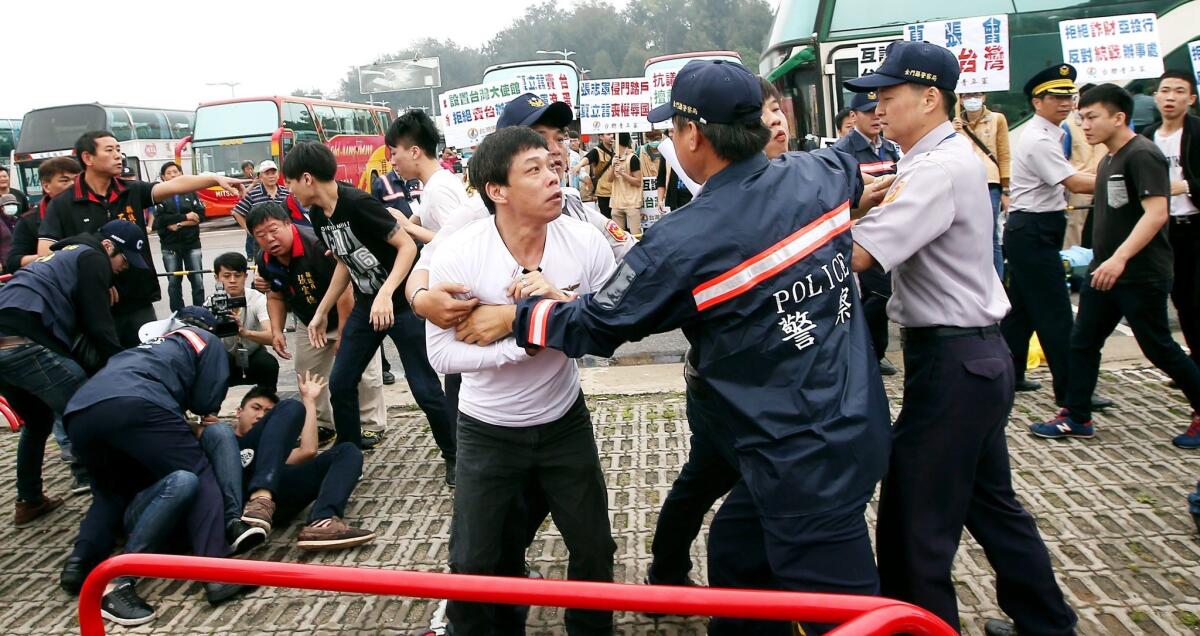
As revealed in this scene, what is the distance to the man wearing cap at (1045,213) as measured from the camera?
4742 millimetres

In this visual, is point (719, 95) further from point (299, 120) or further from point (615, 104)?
point (299, 120)

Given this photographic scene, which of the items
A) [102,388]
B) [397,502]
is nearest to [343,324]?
[397,502]

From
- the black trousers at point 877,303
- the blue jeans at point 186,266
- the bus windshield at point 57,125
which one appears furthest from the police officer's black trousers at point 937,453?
the bus windshield at point 57,125

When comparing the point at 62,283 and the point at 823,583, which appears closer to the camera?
the point at 823,583

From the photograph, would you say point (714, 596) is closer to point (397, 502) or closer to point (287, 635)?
point (287, 635)

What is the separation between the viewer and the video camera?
5.07 meters

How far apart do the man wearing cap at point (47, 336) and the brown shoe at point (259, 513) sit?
122 cm

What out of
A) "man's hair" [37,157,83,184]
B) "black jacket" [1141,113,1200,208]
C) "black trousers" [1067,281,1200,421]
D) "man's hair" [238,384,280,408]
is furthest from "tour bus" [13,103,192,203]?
"black jacket" [1141,113,1200,208]

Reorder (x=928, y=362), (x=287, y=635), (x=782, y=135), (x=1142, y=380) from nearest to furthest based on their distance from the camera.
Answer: (x=928, y=362)
(x=287, y=635)
(x=782, y=135)
(x=1142, y=380)

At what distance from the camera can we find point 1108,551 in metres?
3.46

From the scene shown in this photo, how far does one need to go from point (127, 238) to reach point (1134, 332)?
17.7 ft

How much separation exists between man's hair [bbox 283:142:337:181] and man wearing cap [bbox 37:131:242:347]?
0.95m

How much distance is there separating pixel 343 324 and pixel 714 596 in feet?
12.2

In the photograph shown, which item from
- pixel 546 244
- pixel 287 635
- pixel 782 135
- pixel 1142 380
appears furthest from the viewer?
pixel 1142 380
